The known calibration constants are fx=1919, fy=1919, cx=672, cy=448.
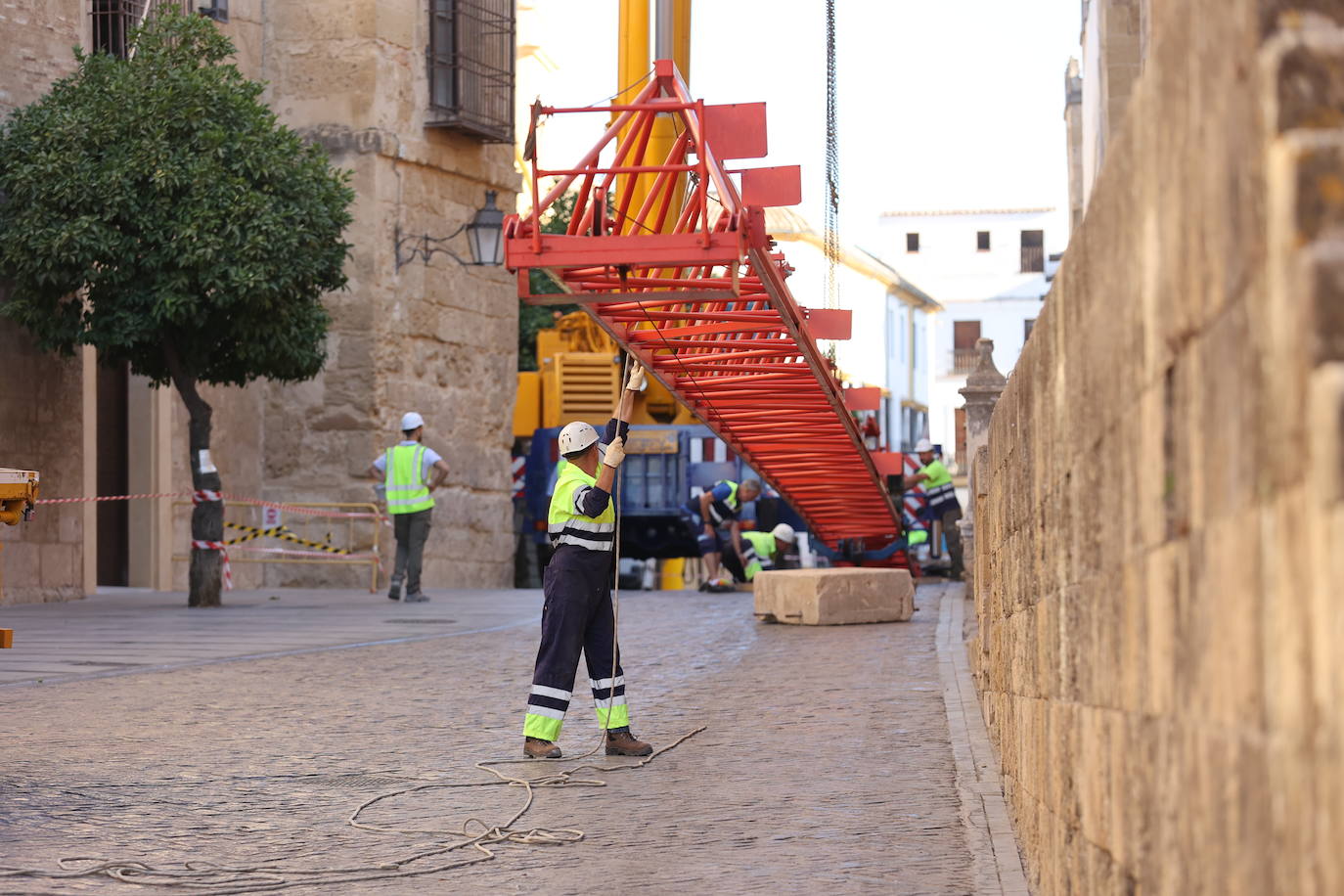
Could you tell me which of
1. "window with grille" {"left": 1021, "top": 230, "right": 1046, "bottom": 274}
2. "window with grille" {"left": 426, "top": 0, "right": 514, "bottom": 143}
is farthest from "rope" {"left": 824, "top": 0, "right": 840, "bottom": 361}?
"window with grille" {"left": 1021, "top": 230, "right": 1046, "bottom": 274}

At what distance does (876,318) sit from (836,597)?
45.1 m

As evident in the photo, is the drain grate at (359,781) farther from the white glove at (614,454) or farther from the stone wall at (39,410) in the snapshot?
the stone wall at (39,410)

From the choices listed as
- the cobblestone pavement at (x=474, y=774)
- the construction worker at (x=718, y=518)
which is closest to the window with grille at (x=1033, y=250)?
the construction worker at (x=718, y=518)

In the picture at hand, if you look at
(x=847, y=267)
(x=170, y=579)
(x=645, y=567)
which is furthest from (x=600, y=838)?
(x=847, y=267)

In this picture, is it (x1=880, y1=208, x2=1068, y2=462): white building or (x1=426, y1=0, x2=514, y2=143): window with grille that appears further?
(x1=880, y1=208, x2=1068, y2=462): white building

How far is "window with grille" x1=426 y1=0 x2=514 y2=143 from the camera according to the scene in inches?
962

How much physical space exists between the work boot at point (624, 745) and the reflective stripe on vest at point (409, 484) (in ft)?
35.2

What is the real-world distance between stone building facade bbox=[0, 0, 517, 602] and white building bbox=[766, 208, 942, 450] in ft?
93.9

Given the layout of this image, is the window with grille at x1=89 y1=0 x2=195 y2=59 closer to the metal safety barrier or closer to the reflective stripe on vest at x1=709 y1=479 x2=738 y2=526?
the metal safety barrier

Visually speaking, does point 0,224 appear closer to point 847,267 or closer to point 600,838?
point 600,838

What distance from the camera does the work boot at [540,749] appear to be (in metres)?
8.17

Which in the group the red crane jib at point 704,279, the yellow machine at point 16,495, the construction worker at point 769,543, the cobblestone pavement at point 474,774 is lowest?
the cobblestone pavement at point 474,774

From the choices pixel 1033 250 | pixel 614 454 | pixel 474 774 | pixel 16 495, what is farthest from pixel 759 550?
pixel 1033 250

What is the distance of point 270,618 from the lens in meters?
16.9
